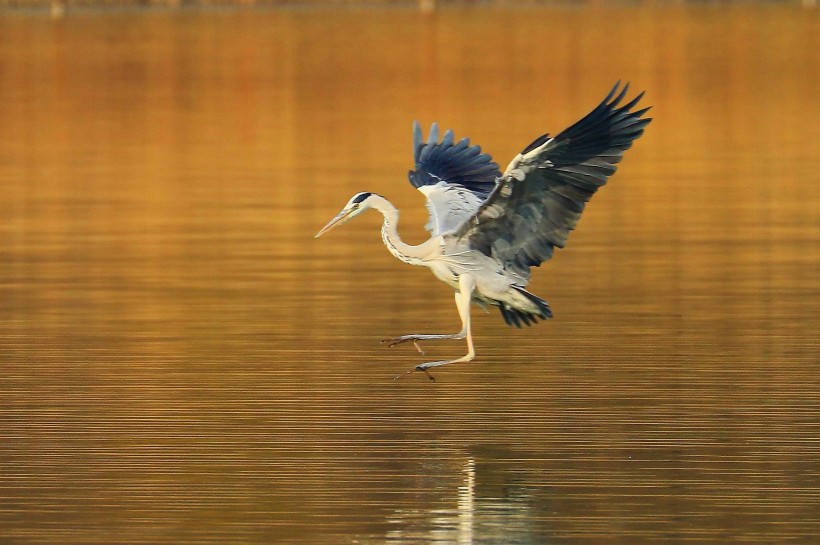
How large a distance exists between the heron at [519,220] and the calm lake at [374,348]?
43cm

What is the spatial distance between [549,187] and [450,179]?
159 cm

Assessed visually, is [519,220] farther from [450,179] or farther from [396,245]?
[450,179]

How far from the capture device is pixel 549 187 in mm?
10359

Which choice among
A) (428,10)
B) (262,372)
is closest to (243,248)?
(262,372)

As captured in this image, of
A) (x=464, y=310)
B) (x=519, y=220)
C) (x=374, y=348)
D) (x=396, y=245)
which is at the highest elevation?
(x=519, y=220)

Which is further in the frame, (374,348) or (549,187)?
(374,348)

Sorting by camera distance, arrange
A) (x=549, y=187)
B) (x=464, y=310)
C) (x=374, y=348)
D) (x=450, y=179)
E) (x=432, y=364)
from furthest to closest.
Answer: (x=450, y=179) < (x=374, y=348) < (x=464, y=310) < (x=549, y=187) < (x=432, y=364)

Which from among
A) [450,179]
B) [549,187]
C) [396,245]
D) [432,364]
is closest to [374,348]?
[450,179]

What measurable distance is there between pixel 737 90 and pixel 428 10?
83.9 feet

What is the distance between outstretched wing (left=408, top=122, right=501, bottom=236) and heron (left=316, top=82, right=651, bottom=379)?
0.09 m

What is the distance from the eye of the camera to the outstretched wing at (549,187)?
10148mm

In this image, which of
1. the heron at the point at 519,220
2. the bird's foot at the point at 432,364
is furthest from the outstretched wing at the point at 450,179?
the bird's foot at the point at 432,364

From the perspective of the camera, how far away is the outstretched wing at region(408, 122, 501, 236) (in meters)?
11.2

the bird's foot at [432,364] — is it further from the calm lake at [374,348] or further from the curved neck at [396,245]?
the curved neck at [396,245]
